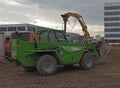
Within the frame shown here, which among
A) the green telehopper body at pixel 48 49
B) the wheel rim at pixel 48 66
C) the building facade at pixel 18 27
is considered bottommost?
Answer: the wheel rim at pixel 48 66

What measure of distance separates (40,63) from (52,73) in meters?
0.94

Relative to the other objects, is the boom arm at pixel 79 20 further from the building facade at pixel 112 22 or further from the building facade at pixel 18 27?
the building facade at pixel 112 22

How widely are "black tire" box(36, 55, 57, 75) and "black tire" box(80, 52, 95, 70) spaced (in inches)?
98.2

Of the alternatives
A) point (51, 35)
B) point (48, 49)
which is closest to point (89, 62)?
point (51, 35)

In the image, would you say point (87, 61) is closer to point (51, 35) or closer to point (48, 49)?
point (51, 35)

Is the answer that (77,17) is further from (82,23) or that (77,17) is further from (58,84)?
(58,84)

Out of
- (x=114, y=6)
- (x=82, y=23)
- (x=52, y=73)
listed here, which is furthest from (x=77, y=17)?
(x=114, y=6)

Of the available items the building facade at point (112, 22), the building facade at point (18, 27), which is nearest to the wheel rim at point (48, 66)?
the building facade at point (18, 27)

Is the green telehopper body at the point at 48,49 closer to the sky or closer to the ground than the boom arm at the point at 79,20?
closer to the ground

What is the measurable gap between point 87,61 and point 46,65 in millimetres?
3343

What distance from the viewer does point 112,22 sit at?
134 meters

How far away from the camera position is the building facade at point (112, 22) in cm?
13200

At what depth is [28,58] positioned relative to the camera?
1546cm

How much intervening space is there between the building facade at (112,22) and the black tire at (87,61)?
114673mm
